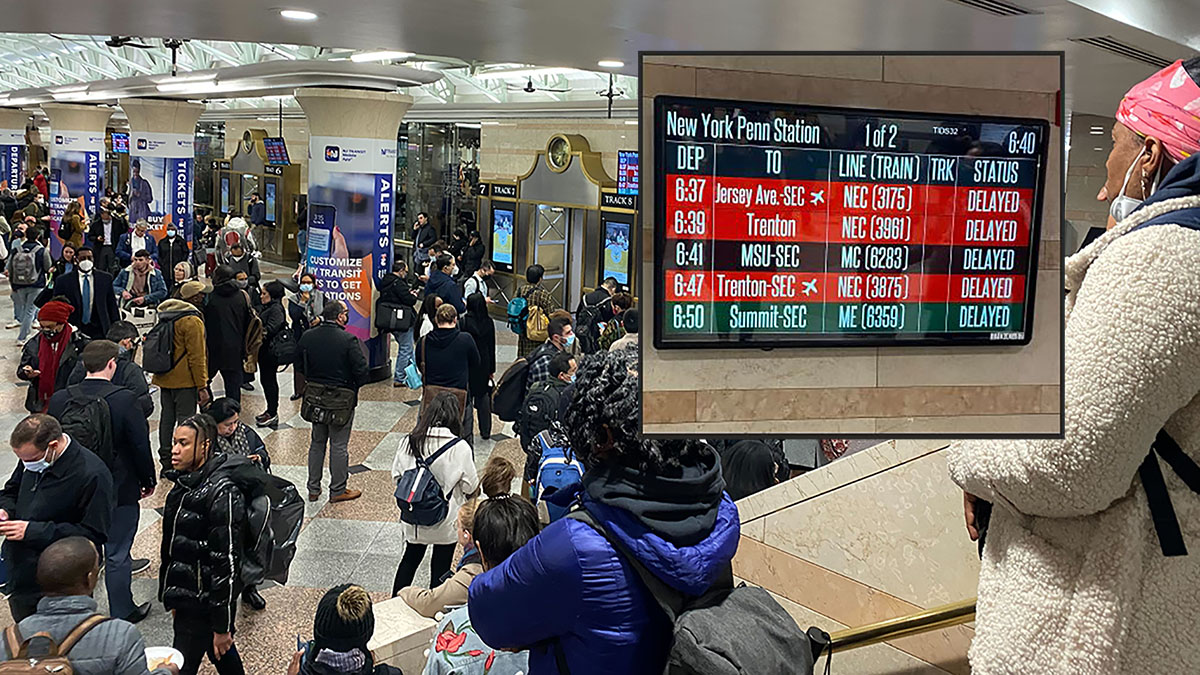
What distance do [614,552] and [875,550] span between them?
4.64ft

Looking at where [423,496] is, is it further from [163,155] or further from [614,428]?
[163,155]

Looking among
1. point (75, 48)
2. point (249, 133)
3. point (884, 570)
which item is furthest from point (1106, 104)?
point (75, 48)

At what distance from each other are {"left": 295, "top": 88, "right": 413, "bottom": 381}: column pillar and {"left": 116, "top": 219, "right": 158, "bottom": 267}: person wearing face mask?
15.9 feet

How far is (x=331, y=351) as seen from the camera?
26.0 feet

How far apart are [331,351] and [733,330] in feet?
22.3

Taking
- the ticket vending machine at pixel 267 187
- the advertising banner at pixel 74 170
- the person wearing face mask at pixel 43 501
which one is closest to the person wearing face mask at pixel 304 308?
the person wearing face mask at pixel 43 501

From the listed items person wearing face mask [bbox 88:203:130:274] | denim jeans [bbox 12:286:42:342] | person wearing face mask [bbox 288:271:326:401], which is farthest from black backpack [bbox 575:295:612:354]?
person wearing face mask [bbox 88:203:130:274]

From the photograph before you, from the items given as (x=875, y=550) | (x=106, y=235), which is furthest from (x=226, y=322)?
(x=106, y=235)

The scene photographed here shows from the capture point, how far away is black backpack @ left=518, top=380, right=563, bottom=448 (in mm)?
6664

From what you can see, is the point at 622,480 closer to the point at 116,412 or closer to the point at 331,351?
the point at 116,412

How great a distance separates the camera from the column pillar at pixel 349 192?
12.6 meters

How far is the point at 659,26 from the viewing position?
6508mm

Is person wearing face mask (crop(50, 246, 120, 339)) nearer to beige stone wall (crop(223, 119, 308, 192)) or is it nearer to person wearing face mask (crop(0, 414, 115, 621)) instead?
person wearing face mask (crop(0, 414, 115, 621))

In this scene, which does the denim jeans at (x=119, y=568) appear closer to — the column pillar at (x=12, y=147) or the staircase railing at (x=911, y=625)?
the staircase railing at (x=911, y=625)
